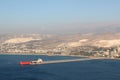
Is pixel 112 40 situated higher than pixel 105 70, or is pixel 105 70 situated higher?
pixel 112 40

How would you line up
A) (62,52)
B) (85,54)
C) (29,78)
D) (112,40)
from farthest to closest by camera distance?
1. (112,40)
2. (62,52)
3. (85,54)
4. (29,78)

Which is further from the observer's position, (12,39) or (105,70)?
(12,39)

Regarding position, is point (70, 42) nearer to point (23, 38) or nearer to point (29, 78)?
point (23, 38)

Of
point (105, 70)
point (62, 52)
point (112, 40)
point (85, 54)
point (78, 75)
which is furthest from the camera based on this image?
point (112, 40)

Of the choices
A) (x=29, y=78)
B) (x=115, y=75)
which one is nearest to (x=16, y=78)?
(x=29, y=78)

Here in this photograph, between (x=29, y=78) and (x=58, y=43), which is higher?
(x=58, y=43)

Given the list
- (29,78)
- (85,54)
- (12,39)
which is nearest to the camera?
(29,78)

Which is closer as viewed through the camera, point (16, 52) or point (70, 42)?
point (16, 52)

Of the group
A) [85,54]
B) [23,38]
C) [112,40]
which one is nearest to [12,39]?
→ [23,38]

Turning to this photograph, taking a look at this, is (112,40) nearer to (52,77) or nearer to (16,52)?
(16,52)
